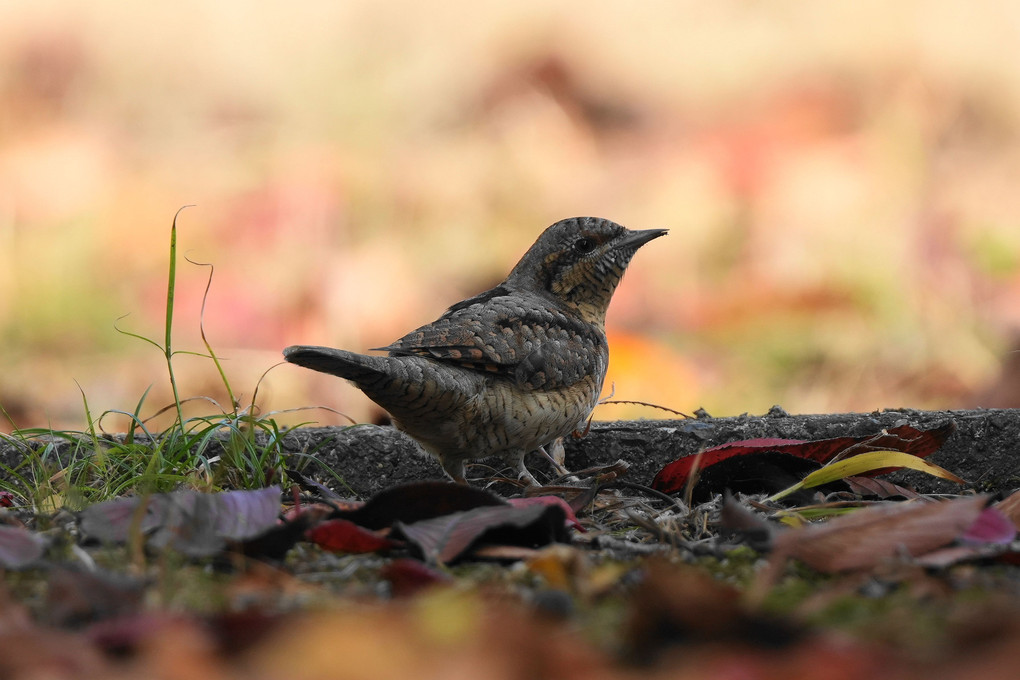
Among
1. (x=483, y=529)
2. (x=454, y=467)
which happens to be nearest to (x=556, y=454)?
(x=454, y=467)

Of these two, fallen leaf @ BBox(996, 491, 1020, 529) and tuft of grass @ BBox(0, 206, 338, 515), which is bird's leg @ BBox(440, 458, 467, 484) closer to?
tuft of grass @ BBox(0, 206, 338, 515)

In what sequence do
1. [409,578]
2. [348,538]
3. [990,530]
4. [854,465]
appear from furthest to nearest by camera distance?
[854,465], [348,538], [990,530], [409,578]

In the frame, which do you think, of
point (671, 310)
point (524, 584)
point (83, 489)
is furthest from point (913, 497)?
point (671, 310)

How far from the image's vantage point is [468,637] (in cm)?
100

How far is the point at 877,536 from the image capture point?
59.0 inches

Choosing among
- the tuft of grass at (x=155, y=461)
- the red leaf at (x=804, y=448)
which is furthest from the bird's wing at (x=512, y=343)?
the red leaf at (x=804, y=448)

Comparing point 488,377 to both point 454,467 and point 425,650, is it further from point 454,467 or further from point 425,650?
point 425,650

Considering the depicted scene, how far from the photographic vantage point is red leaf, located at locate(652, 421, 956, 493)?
7.73ft

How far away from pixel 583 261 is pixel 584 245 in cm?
6

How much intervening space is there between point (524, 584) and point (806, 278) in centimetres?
550

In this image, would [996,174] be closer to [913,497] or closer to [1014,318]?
[1014,318]

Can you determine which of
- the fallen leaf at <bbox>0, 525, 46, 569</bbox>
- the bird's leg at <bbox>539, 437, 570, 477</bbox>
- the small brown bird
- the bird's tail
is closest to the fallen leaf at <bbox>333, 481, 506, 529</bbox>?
the fallen leaf at <bbox>0, 525, 46, 569</bbox>

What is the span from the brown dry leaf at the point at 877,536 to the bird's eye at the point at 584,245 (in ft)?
7.95

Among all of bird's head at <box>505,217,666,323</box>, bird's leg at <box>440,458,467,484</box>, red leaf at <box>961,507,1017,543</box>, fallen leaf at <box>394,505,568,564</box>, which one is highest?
bird's head at <box>505,217,666,323</box>
